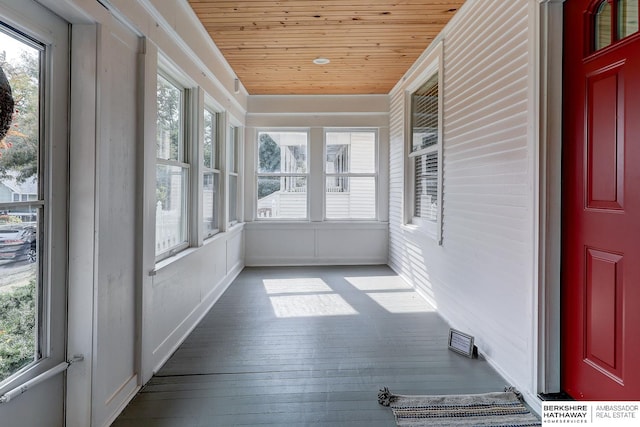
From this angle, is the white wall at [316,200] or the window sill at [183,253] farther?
the white wall at [316,200]

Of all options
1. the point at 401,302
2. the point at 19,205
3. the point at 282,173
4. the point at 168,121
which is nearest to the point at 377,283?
the point at 401,302

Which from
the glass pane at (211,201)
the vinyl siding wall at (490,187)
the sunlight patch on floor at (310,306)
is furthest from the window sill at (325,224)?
the vinyl siding wall at (490,187)

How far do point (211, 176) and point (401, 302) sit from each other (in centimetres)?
271

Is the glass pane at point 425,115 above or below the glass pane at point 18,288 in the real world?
above

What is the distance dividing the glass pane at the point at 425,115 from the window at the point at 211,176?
260 cm

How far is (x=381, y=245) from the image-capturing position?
5.94 metres

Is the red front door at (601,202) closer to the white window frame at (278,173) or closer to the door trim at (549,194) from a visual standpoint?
the door trim at (549,194)

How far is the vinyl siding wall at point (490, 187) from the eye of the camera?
2098 mm

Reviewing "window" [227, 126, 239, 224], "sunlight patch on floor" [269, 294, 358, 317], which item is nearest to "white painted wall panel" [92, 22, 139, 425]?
"sunlight patch on floor" [269, 294, 358, 317]

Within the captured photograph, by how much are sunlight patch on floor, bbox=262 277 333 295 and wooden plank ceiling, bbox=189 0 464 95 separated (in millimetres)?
2862

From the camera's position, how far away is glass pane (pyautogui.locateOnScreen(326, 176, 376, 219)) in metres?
5.99

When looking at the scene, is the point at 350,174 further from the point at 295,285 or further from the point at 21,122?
the point at 21,122

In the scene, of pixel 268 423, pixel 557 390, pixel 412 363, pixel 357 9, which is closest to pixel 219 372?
pixel 268 423

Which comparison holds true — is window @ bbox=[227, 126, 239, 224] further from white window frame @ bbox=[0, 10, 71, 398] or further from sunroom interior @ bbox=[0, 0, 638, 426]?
white window frame @ bbox=[0, 10, 71, 398]
